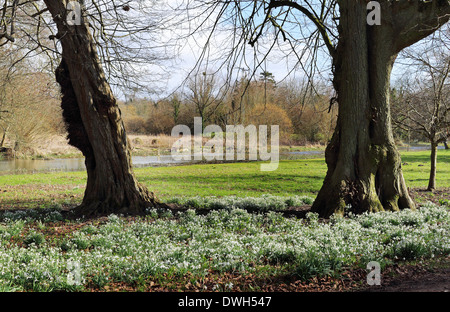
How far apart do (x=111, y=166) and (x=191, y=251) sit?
4.47m

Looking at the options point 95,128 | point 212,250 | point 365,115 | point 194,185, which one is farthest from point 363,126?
point 194,185

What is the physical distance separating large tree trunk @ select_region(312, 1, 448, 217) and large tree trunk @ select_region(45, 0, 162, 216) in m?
4.89

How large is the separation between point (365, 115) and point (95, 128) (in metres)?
6.63

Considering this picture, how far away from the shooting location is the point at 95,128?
856cm

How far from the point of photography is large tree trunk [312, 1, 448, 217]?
792 centimetres

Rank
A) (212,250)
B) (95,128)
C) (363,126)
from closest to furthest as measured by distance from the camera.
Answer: (212,250)
(363,126)
(95,128)

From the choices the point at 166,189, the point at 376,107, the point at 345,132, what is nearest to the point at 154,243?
the point at 345,132

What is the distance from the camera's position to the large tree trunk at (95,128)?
830 centimetres

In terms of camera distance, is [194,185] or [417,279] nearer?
[417,279]

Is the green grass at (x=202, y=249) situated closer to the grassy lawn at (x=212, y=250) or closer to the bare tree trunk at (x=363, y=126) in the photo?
the grassy lawn at (x=212, y=250)

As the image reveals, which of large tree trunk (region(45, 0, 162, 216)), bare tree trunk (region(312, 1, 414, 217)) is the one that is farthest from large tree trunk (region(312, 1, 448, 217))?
large tree trunk (region(45, 0, 162, 216))

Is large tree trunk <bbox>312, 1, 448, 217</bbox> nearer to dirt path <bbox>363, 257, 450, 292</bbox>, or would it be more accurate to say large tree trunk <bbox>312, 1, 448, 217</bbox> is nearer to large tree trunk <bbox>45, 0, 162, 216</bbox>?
dirt path <bbox>363, 257, 450, 292</bbox>

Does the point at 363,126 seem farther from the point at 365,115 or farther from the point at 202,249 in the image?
the point at 202,249
